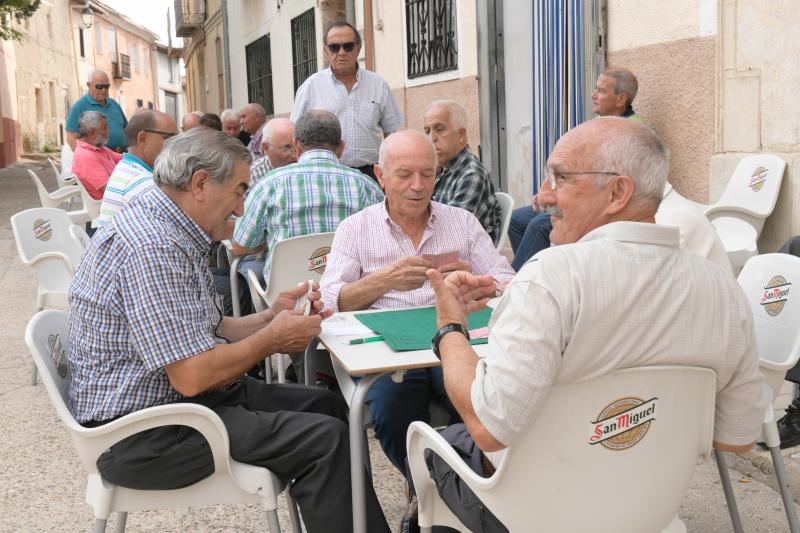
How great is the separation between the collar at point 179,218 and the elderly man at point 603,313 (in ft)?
2.57

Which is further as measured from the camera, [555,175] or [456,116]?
[456,116]

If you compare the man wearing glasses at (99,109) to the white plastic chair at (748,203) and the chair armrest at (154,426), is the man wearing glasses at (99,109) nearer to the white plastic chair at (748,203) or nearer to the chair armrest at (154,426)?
the white plastic chair at (748,203)

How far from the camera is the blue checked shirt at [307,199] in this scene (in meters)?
4.09

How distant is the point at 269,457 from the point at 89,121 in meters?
5.02

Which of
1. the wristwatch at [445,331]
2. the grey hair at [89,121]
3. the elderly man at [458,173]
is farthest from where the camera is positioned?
the grey hair at [89,121]

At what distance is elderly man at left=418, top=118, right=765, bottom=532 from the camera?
5.54ft

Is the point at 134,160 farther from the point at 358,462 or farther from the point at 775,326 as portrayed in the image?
the point at 775,326

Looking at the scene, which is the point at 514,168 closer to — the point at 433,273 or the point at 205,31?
the point at 433,273

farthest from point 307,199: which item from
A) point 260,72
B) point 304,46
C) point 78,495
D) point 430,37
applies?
point 260,72

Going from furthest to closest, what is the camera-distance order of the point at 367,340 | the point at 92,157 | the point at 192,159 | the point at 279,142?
the point at 92,157
the point at 279,142
the point at 367,340
the point at 192,159

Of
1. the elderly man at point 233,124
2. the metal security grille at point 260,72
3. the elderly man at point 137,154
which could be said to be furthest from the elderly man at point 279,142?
the metal security grille at point 260,72

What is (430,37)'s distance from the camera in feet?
31.0

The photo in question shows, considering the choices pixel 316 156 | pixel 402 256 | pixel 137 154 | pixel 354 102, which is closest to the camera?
pixel 402 256

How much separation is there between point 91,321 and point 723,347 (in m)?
1.53
